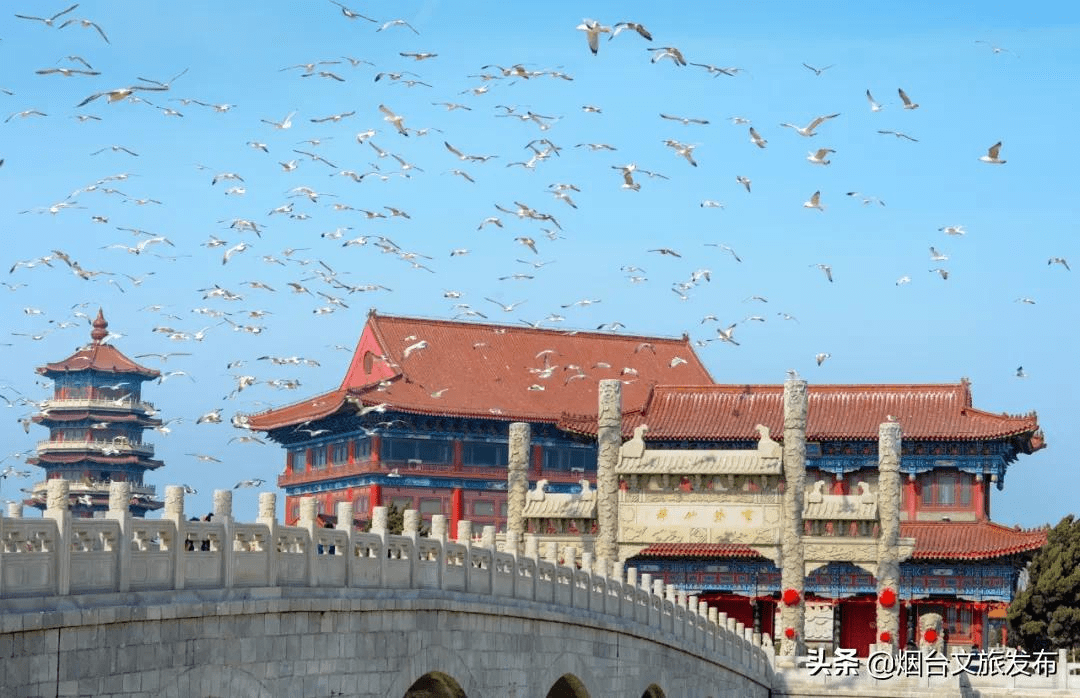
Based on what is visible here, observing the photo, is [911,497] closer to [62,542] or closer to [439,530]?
[439,530]

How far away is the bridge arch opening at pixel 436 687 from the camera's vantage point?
30.2 metres

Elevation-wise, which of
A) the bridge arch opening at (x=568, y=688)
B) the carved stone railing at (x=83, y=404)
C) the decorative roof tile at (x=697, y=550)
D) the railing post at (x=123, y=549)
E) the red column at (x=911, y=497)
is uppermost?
the carved stone railing at (x=83, y=404)

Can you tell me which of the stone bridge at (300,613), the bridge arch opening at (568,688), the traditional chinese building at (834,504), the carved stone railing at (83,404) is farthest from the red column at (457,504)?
the bridge arch opening at (568,688)

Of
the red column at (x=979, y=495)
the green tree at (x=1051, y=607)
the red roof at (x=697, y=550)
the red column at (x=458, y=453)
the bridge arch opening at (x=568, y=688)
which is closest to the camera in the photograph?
the bridge arch opening at (x=568, y=688)

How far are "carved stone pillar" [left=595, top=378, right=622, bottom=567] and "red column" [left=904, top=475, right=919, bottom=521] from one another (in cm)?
1200

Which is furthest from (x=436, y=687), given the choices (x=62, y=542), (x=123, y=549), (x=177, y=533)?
(x=62, y=542)

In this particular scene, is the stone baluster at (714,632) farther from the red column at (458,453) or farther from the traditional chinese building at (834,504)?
the red column at (458,453)

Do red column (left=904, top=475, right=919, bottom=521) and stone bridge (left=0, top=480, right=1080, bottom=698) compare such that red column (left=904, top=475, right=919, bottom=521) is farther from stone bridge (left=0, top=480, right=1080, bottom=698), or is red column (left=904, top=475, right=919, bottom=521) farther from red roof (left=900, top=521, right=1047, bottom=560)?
stone bridge (left=0, top=480, right=1080, bottom=698)

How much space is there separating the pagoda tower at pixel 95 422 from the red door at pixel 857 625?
137ft

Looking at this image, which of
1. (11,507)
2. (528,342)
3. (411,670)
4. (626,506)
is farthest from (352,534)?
(528,342)

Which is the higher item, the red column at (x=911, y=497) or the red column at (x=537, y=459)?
the red column at (x=537, y=459)

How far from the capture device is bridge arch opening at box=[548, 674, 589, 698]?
36.1 meters

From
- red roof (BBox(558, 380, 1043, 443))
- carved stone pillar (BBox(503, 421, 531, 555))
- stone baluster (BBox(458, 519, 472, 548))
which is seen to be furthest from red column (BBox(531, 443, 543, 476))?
stone baluster (BBox(458, 519, 472, 548))

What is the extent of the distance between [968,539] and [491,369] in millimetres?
30742
